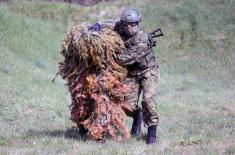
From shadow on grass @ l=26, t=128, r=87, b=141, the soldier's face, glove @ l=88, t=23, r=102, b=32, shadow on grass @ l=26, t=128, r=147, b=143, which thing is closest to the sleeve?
the soldier's face

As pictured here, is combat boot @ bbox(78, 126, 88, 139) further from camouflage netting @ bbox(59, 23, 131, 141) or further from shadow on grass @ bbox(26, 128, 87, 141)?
camouflage netting @ bbox(59, 23, 131, 141)

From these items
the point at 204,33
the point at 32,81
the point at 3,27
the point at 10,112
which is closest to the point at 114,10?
the point at 204,33

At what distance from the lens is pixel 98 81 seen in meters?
8.10

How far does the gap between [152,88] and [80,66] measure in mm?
1069

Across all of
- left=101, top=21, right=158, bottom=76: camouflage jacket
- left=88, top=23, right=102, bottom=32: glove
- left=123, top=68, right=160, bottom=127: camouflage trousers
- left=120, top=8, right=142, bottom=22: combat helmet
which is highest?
left=120, top=8, right=142, bottom=22: combat helmet

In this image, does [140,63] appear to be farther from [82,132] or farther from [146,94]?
[82,132]

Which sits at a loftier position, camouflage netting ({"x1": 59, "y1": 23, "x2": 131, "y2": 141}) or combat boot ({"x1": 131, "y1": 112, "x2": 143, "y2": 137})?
camouflage netting ({"x1": 59, "y1": 23, "x2": 131, "y2": 141})

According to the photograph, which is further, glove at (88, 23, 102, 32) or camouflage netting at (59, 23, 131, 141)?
glove at (88, 23, 102, 32)

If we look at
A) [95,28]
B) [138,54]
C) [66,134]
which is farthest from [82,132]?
[95,28]

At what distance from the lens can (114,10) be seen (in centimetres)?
2633

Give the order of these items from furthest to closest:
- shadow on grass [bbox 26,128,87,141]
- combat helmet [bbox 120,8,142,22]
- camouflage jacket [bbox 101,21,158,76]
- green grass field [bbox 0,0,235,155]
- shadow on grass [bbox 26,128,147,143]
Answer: shadow on grass [bbox 26,128,87,141] < shadow on grass [bbox 26,128,147,143] < camouflage jacket [bbox 101,21,158,76] < combat helmet [bbox 120,8,142,22] < green grass field [bbox 0,0,235,155]

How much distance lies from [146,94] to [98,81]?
696 millimetres

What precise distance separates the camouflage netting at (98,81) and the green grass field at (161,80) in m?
0.30

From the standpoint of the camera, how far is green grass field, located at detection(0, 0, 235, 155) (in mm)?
7930
